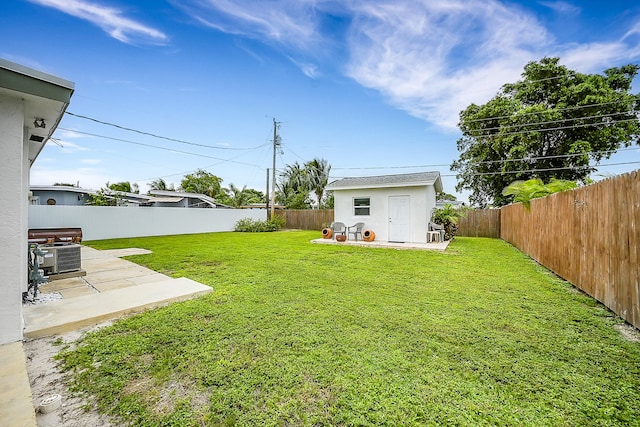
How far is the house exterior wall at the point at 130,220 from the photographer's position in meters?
12.1

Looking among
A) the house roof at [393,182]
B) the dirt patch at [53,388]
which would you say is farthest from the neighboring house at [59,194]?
the dirt patch at [53,388]

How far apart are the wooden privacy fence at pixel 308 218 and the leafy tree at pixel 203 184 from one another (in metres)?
15.5

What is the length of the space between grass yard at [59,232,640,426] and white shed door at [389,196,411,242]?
716 cm

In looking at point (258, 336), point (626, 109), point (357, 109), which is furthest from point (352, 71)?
point (626, 109)

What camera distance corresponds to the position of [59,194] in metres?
15.8

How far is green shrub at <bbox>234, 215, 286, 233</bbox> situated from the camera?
17.8 meters

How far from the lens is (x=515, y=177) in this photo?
17984mm

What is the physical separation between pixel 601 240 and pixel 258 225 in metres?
16.2

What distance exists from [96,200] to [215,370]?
16893 mm

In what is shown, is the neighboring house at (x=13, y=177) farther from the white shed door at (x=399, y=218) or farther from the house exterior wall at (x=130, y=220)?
the house exterior wall at (x=130, y=220)

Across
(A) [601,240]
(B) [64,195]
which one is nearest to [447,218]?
(A) [601,240]

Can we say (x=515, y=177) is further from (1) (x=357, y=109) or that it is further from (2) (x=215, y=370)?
(2) (x=215, y=370)

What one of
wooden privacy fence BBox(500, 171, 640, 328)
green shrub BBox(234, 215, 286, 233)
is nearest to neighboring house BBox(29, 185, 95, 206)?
green shrub BBox(234, 215, 286, 233)

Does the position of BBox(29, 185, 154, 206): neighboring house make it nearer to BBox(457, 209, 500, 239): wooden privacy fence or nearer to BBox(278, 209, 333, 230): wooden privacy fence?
BBox(278, 209, 333, 230): wooden privacy fence
